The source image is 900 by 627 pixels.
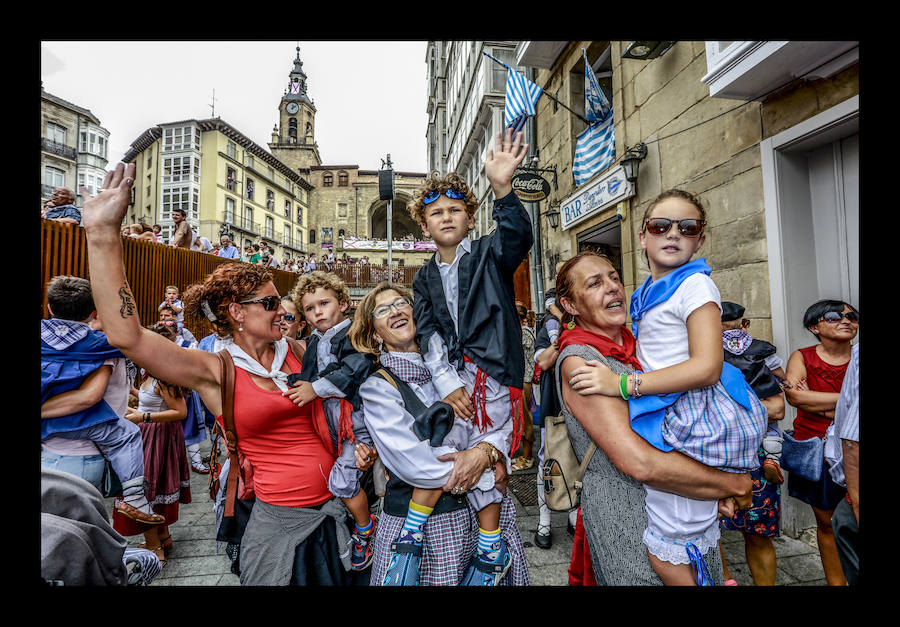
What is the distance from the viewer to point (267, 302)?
7.39ft

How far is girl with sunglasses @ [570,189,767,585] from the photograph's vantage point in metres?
1.52

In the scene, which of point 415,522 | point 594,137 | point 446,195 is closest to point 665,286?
point 446,195

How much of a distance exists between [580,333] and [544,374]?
184cm

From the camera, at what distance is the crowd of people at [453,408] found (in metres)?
1.59

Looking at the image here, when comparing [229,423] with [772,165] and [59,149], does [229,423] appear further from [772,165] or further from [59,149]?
[59,149]

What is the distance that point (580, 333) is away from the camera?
1.84 metres

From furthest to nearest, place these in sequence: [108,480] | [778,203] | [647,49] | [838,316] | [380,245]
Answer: [380,245] < [647,49] < [778,203] < [838,316] < [108,480]

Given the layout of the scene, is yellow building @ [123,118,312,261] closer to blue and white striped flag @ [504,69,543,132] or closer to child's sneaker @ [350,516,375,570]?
blue and white striped flag @ [504,69,543,132]

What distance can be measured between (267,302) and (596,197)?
265 inches

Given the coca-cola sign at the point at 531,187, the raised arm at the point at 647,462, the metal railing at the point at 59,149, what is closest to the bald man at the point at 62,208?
the coca-cola sign at the point at 531,187

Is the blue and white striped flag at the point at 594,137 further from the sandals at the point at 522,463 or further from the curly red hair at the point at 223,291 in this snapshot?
the curly red hair at the point at 223,291

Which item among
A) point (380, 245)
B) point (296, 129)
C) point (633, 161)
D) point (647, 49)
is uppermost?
point (296, 129)

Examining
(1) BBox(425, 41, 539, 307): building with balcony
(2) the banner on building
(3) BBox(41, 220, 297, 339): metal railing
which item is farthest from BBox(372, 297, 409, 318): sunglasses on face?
(2) the banner on building

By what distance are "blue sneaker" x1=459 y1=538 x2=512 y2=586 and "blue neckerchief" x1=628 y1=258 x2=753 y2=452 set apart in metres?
0.97
